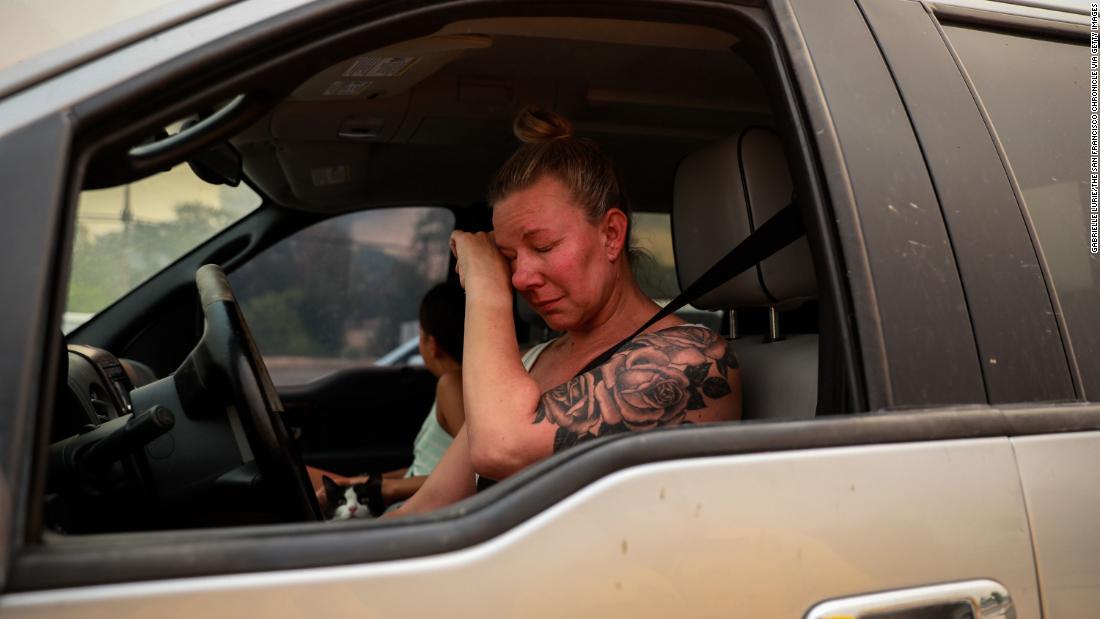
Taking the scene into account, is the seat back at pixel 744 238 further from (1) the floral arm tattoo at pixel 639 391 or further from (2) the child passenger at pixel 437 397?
(2) the child passenger at pixel 437 397

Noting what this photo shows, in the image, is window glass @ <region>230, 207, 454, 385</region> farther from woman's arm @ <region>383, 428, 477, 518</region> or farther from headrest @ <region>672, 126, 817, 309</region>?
headrest @ <region>672, 126, 817, 309</region>

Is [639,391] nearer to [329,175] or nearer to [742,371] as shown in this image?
[742,371]

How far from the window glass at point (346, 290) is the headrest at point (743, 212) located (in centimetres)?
182

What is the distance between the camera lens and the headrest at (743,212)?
71.1 inches

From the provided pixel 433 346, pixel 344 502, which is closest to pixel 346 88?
pixel 344 502

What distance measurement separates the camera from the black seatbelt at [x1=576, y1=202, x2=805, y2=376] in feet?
5.64

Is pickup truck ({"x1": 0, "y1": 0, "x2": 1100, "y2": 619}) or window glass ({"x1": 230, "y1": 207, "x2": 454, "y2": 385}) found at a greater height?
window glass ({"x1": 230, "y1": 207, "x2": 454, "y2": 385})

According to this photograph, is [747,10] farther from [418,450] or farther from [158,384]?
[418,450]

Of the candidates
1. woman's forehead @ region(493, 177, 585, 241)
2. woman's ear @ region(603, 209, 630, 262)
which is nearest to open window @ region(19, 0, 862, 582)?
woman's ear @ region(603, 209, 630, 262)

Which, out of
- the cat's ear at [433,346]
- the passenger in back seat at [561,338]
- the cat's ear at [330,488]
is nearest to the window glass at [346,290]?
the cat's ear at [433,346]

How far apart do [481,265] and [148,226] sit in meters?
2.34

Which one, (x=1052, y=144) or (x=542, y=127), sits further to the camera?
(x=542, y=127)

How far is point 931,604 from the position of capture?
1.21 meters

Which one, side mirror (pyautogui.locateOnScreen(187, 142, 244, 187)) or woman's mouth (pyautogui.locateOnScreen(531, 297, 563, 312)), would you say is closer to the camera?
woman's mouth (pyautogui.locateOnScreen(531, 297, 563, 312))
